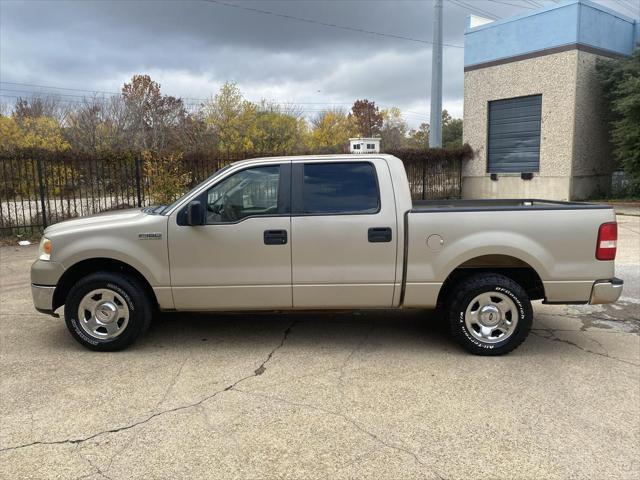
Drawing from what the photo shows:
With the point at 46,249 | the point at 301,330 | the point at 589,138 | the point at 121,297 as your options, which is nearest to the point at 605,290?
the point at 301,330

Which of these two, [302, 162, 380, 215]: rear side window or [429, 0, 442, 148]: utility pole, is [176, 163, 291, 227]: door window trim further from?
Result: [429, 0, 442, 148]: utility pole

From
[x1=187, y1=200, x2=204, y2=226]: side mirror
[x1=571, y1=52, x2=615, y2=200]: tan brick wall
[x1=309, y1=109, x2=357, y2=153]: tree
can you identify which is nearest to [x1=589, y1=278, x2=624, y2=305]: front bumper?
[x1=187, y1=200, x2=204, y2=226]: side mirror

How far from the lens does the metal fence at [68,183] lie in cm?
1230

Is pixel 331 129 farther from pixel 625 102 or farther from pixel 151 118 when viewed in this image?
pixel 625 102

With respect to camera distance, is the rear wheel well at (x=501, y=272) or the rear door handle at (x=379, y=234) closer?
the rear door handle at (x=379, y=234)

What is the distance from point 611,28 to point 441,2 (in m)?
8.08

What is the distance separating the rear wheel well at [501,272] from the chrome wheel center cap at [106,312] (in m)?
3.12

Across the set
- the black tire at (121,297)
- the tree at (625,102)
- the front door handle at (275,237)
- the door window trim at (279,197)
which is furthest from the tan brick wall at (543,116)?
the black tire at (121,297)

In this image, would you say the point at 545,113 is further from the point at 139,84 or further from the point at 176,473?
the point at 139,84

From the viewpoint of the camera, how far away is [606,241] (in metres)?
4.60

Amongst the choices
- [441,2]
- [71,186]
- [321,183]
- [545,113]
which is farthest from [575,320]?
[441,2]

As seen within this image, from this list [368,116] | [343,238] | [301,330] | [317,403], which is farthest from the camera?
[368,116]

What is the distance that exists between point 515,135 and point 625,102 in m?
4.28

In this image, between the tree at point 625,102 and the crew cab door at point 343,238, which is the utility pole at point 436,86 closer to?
Answer: the tree at point 625,102
